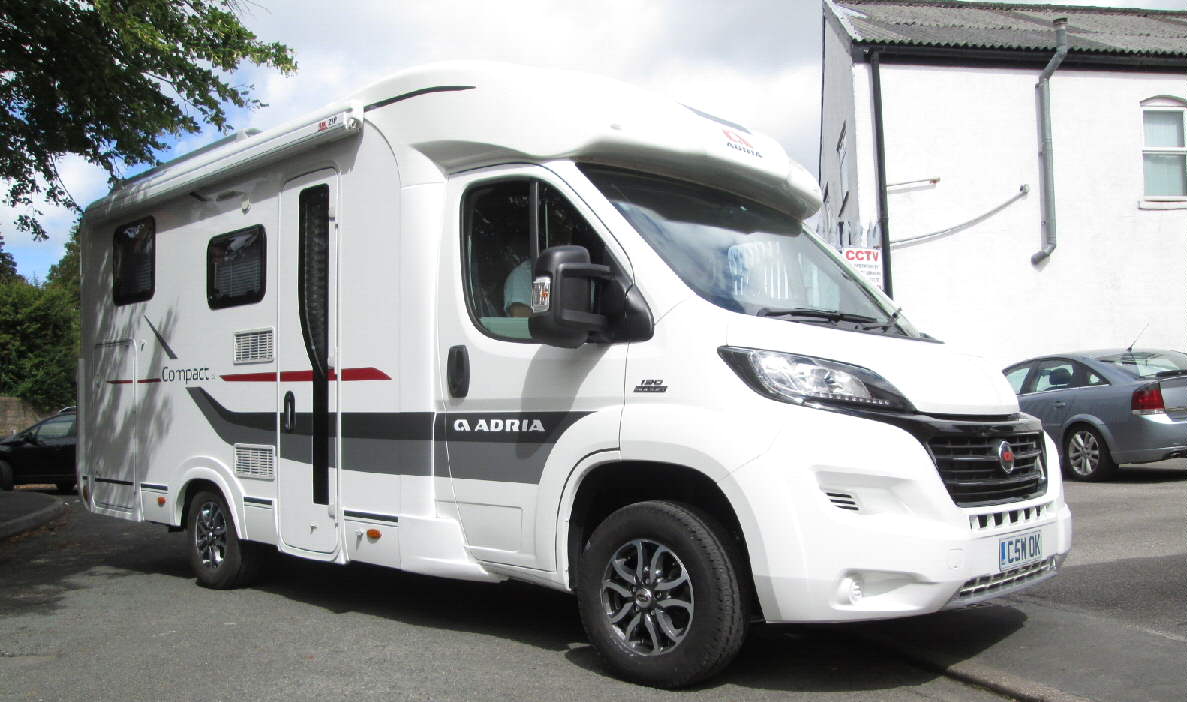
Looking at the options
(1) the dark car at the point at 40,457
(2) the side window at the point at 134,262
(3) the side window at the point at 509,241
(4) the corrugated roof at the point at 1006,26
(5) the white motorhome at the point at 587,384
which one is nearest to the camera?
(5) the white motorhome at the point at 587,384

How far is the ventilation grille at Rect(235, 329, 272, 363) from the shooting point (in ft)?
22.6

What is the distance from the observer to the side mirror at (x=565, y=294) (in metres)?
4.64

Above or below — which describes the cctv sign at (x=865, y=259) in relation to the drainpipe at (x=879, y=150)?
below

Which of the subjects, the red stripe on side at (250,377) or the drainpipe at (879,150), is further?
the drainpipe at (879,150)

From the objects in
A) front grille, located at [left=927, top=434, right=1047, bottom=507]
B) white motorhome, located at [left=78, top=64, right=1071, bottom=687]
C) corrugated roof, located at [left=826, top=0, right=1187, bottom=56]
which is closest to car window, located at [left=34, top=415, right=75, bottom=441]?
white motorhome, located at [left=78, top=64, right=1071, bottom=687]

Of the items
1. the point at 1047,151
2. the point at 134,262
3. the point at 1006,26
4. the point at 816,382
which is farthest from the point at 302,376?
the point at 1006,26

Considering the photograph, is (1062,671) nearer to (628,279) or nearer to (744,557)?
(744,557)

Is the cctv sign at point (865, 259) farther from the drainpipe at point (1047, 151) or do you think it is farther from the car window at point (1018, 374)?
the drainpipe at point (1047, 151)

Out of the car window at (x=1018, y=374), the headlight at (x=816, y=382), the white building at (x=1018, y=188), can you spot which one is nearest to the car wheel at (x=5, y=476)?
the white building at (x=1018, y=188)

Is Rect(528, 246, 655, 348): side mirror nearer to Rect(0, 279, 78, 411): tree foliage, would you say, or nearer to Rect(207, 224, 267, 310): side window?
Rect(207, 224, 267, 310): side window

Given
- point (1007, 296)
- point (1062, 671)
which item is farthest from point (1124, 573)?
point (1007, 296)

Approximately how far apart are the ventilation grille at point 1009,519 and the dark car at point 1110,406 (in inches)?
282

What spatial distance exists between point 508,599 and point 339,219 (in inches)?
104

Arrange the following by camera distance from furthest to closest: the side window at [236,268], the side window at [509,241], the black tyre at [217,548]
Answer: the black tyre at [217,548] < the side window at [236,268] < the side window at [509,241]
